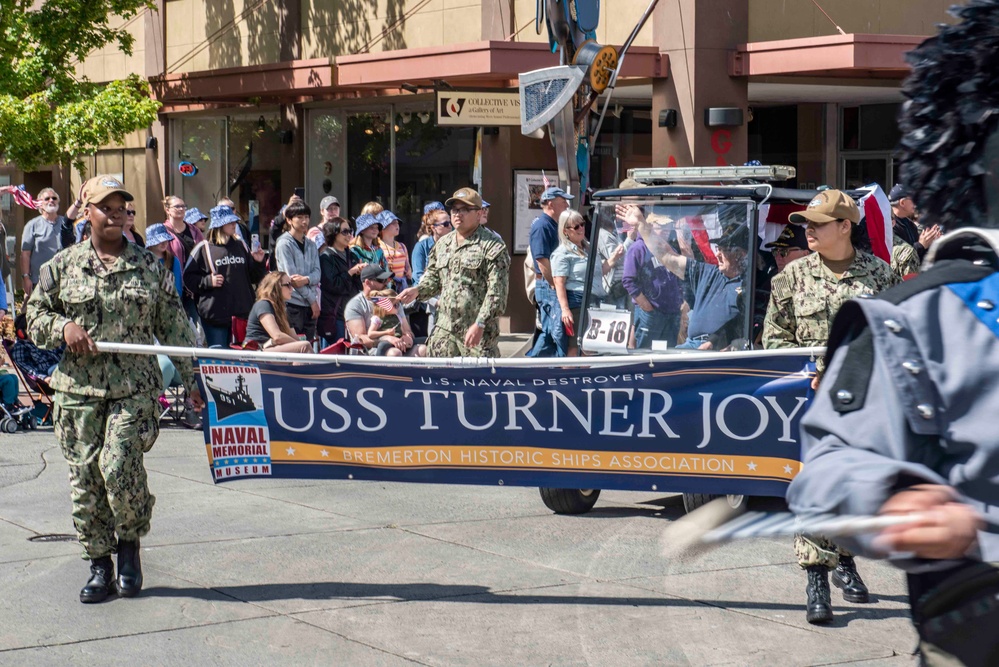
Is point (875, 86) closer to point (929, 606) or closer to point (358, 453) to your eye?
point (358, 453)

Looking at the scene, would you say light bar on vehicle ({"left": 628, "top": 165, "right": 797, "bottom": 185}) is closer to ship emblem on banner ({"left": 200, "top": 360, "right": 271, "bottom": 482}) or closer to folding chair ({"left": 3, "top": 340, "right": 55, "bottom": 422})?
ship emblem on banner ({"left": 200, "top": 360, "right": 271, "bottom": 482})

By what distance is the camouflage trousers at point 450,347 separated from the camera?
30.7ft

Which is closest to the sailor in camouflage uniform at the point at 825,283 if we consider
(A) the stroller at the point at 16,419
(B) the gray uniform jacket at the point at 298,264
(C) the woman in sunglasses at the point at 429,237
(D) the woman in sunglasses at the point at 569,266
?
(D) the woman in sunglasses at the point at 569,266

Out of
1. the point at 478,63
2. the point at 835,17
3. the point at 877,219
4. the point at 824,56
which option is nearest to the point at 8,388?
the point at 877,219

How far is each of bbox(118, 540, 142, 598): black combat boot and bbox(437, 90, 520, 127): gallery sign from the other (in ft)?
33.1

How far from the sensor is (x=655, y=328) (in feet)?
28.8

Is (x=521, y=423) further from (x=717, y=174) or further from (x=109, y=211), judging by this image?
(x=717, y=174)

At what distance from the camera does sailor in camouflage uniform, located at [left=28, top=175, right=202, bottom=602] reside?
6285 millimetres

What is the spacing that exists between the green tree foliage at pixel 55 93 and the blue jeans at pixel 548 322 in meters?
9.28

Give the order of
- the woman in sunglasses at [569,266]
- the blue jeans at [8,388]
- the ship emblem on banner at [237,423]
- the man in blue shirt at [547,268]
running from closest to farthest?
the ship emblem on banner at [237,423]
the woman in sunglasses at [569,266]
the man in blue shirt at [547,268]
the blue jeans at [8,388]

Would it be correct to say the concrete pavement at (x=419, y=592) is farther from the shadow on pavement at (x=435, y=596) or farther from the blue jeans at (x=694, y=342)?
the blue jeans at (x=694, y=342)

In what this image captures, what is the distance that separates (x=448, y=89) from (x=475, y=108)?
398 millimetres

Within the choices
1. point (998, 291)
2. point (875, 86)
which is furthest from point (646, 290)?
point (875, 86)

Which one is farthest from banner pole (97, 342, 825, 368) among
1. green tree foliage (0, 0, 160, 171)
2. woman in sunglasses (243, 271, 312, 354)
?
green tree foliage (0, 0, 160, 171)
